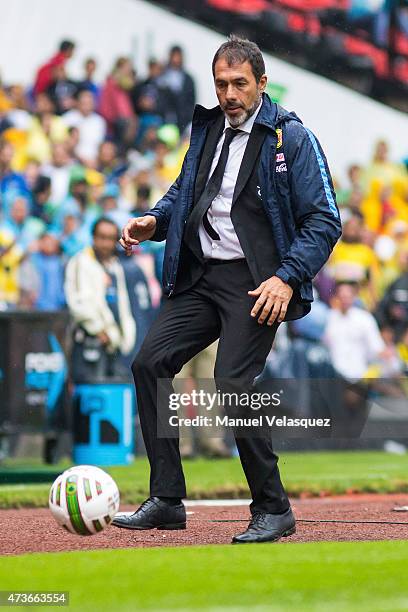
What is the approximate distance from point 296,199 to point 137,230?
0.85 metres

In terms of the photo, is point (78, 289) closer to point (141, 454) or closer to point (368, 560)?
point (141, 454)

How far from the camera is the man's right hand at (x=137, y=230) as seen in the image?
6816 millimetres

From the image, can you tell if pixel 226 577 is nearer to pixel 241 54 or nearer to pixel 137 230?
pixel 137 230

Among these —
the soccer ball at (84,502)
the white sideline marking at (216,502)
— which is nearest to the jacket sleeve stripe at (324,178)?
the soccer ball at (84,502)

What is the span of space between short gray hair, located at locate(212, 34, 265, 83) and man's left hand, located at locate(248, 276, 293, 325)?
101 centimetres

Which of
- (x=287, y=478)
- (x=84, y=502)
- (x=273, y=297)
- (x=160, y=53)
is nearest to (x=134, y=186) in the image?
(x=160, y=53)

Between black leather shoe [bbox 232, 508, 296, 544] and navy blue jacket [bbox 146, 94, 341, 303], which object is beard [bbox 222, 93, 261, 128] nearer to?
navy blue jacket [bbox 146, 94, 341, 303]

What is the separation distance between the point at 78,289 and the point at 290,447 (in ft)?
10.9

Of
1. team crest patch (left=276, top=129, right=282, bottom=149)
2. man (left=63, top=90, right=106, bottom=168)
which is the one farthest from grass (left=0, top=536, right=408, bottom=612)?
man (left=63, top=90, right=106, bottom=168)

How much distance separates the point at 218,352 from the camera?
21.6ft

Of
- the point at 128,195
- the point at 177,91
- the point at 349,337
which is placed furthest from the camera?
the point at 177,91

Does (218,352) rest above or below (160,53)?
below

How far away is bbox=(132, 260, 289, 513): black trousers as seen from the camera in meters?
6.46

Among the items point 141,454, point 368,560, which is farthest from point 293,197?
point 141,454
